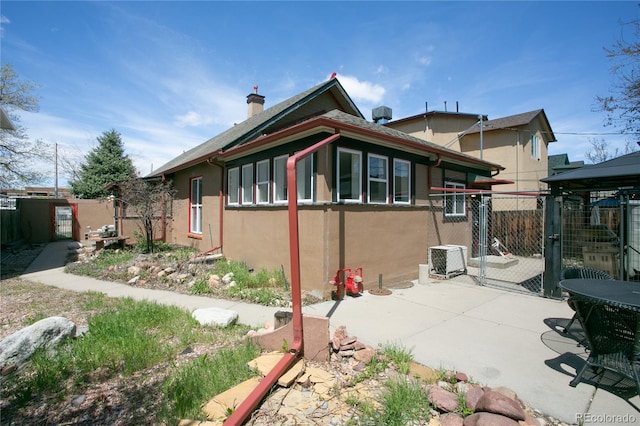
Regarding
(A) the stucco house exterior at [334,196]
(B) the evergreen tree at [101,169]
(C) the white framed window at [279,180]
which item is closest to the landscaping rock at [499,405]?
(A) the stucco house exterior at [334,196]

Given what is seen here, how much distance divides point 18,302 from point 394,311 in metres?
7.39

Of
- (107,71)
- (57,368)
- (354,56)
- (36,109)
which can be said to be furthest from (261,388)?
(36,109)

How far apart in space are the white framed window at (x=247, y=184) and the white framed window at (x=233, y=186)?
0.28m

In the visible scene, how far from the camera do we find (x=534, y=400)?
285 centimetres

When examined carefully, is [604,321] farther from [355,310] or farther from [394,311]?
[355,310]

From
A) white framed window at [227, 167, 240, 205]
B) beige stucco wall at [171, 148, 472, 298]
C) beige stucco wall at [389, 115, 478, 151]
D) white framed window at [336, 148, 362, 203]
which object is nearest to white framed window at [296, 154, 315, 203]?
beige stucco wall at [171, 148, 472, 298]

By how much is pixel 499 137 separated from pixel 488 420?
1862cm

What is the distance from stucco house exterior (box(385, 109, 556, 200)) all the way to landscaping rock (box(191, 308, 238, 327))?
1665 centimetres

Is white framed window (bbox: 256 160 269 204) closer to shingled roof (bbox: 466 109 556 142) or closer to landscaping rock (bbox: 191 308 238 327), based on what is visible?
landscaping rock (bbox: 191 308 238 327)

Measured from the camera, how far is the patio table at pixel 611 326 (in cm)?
274

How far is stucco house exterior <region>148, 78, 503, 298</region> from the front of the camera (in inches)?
247

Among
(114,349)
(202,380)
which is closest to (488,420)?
(202,380)

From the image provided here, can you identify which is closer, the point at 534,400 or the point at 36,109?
the point at 534,400

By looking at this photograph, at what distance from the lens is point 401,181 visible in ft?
25.9
